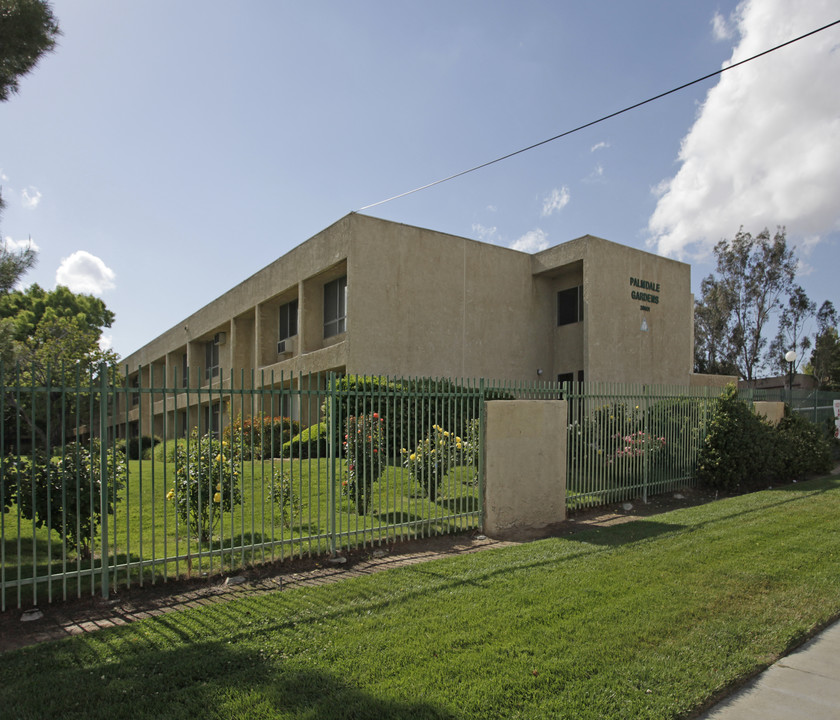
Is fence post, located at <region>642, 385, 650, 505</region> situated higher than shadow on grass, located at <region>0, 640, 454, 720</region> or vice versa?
fence post, located at <region>642, 385, 650, 505</region>

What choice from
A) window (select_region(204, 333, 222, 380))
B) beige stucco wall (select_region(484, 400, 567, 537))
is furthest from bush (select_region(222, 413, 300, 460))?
window (select_region(204, 333, 222, 380))

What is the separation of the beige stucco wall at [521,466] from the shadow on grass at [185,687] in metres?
4.62

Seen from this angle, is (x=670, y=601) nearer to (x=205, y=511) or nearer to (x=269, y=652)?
(x=269, y=652)

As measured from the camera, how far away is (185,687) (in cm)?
361

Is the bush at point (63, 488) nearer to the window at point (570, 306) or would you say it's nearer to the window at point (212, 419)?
the window at point (212, 419)

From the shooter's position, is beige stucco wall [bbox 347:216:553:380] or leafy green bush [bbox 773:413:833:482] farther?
beige stucco wall [bbox 347:216:553:380]

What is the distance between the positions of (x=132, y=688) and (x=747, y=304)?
42352 millimetres

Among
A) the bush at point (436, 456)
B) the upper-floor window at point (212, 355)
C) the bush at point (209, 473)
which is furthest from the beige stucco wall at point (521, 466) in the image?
the upper-floor window at point (212, 355)

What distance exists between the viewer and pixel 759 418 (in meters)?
12.5

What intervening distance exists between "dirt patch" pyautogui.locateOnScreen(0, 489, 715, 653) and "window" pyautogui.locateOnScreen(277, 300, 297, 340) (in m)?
16.1

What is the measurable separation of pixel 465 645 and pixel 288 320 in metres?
20.1

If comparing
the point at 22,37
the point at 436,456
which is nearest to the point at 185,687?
the point at 436,456

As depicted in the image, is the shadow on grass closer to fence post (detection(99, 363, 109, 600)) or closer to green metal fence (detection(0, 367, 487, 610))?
green metal fence (detection(0, 367, 487, 610))

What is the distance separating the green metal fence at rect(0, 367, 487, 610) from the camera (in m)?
5.27
